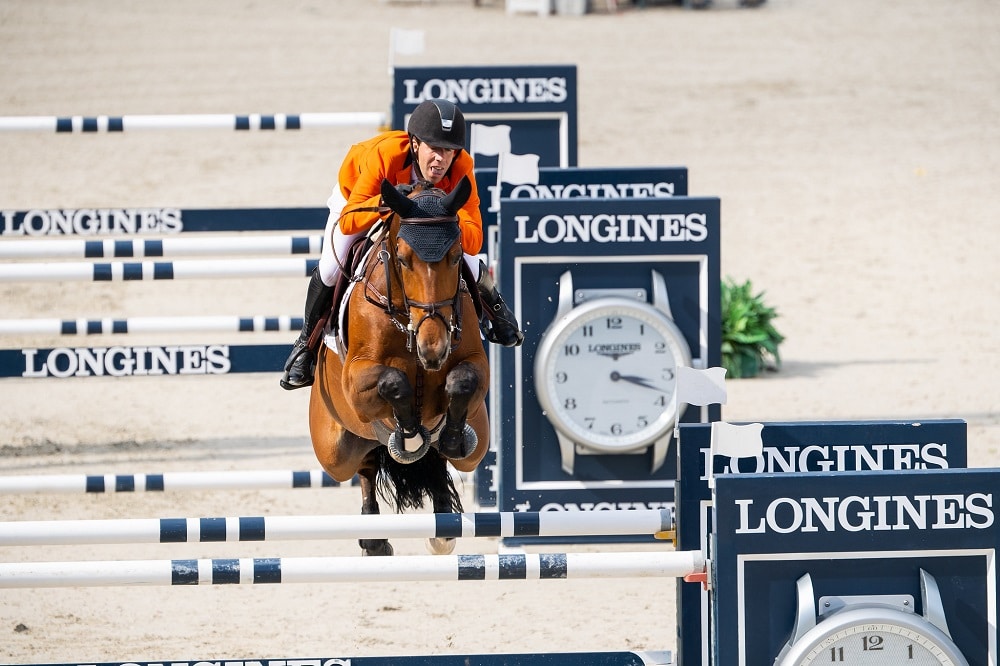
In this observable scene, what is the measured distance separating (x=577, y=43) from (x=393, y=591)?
1681 centimetres

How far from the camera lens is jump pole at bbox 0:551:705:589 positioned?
4043mm

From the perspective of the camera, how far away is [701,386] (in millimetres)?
4426

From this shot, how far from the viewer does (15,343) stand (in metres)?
12.5

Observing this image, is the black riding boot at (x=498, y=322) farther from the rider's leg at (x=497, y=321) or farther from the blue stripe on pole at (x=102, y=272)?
the blue stripe on pole at (x=102, y=272)

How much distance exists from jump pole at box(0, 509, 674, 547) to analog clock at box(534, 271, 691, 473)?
7.64 feet

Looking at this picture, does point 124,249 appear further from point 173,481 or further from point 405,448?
point 405,448

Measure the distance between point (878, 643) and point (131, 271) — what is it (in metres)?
4.64

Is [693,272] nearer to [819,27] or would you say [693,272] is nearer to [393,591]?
[393,591]

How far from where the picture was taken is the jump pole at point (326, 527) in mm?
4242

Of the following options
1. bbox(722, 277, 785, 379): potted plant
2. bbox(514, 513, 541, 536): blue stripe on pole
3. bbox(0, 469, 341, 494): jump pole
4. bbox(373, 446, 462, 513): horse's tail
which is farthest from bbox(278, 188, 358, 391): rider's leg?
bbox(722, 277, 785, 379): potted plant

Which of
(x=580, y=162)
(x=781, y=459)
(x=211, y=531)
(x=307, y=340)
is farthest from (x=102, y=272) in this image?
(x=580, y=162)

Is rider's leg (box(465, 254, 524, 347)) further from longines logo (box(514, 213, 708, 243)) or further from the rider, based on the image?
longines logo (box(514, 213, 708, 243))

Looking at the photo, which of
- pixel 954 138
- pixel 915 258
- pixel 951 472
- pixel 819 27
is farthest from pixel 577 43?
pixel 951 472

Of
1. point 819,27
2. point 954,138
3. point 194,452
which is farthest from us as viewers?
point 819,27
